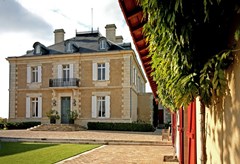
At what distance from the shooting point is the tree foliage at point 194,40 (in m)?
1.61

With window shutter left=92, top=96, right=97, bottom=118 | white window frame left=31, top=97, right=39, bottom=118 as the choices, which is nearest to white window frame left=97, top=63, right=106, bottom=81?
window shutter left=92, top=96, right=97, bottom=118

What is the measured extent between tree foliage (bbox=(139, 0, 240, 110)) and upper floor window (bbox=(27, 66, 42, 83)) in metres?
25.1

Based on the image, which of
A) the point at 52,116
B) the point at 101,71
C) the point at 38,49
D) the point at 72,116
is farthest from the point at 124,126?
the point at 38,49

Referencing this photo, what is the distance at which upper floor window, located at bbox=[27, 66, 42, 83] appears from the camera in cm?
2581

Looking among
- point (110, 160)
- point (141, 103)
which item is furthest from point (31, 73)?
point (110, 160)

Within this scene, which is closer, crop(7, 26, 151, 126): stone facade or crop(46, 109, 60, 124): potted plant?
crop(7, 26, 151, 126): stone facade

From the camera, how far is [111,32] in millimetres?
27469

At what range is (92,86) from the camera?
961 inches

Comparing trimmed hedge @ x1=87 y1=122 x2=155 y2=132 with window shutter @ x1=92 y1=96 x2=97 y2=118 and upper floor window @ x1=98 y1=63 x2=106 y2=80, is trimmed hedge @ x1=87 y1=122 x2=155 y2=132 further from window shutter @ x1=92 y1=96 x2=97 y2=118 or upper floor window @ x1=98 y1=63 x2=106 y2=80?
upper floor window @ x1=98 y1=63 x2=106 y2=80

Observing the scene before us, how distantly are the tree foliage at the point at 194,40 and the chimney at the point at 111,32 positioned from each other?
25.6 m

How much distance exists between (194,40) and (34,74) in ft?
85.3

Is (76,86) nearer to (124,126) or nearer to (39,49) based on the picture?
(39,49)

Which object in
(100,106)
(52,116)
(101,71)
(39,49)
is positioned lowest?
(52,116)

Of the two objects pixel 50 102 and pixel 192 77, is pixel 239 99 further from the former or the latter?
pixel 50 102
